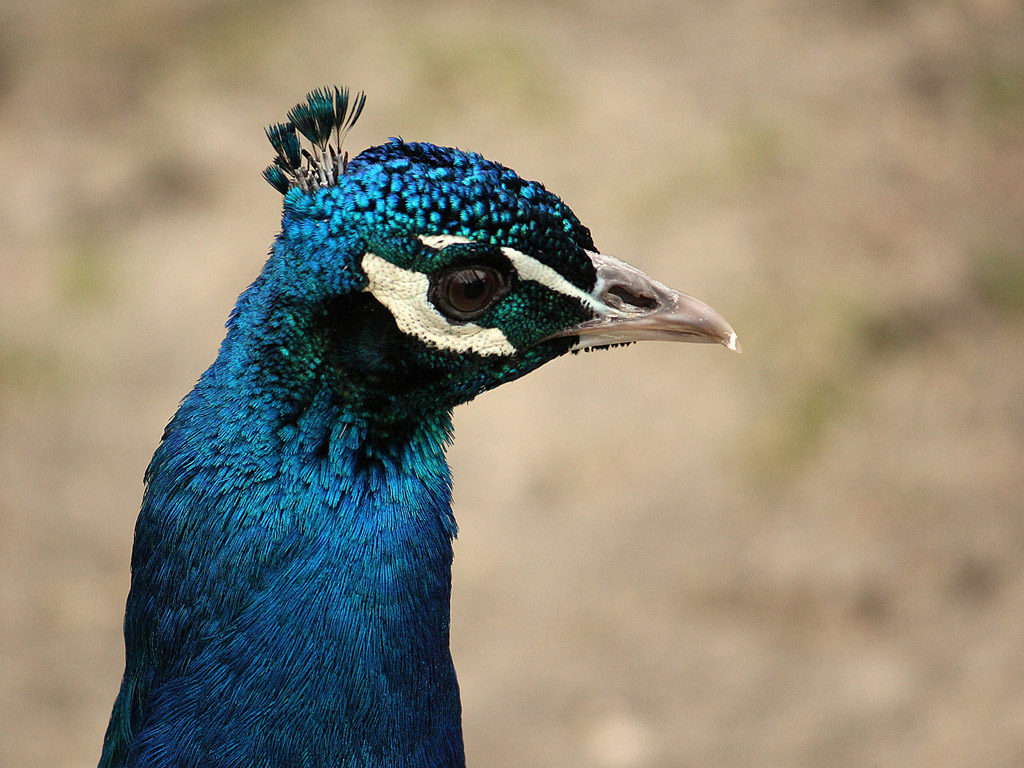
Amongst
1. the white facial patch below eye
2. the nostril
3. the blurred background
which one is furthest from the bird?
the blurred background

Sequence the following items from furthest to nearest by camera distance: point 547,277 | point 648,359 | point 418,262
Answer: point 648,359 < point 547,277 < point 418,262

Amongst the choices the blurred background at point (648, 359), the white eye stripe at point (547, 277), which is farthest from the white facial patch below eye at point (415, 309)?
the blurred background at point (648, 359)

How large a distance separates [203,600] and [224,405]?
29 centimetres

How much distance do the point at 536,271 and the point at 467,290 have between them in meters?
0.12

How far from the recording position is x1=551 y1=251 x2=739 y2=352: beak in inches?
72.0

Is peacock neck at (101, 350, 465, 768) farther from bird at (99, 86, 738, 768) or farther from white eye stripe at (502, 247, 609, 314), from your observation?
white eye stripe at (502, 247, 609, 314)

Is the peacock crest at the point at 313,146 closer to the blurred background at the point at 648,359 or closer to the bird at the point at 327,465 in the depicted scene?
the bird at the point at 327,465

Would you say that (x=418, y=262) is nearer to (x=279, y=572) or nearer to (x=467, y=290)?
(x=467, y=290)

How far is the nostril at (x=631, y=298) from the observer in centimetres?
184

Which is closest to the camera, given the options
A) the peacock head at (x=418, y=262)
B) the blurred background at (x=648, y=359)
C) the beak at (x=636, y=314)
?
the peacock head at (x=418, y=262)

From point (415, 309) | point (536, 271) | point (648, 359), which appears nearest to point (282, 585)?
point (415, 309)

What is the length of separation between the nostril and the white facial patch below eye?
0.23 m

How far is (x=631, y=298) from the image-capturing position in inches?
72.8

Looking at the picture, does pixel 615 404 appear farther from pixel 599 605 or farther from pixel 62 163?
pixel 62 163
